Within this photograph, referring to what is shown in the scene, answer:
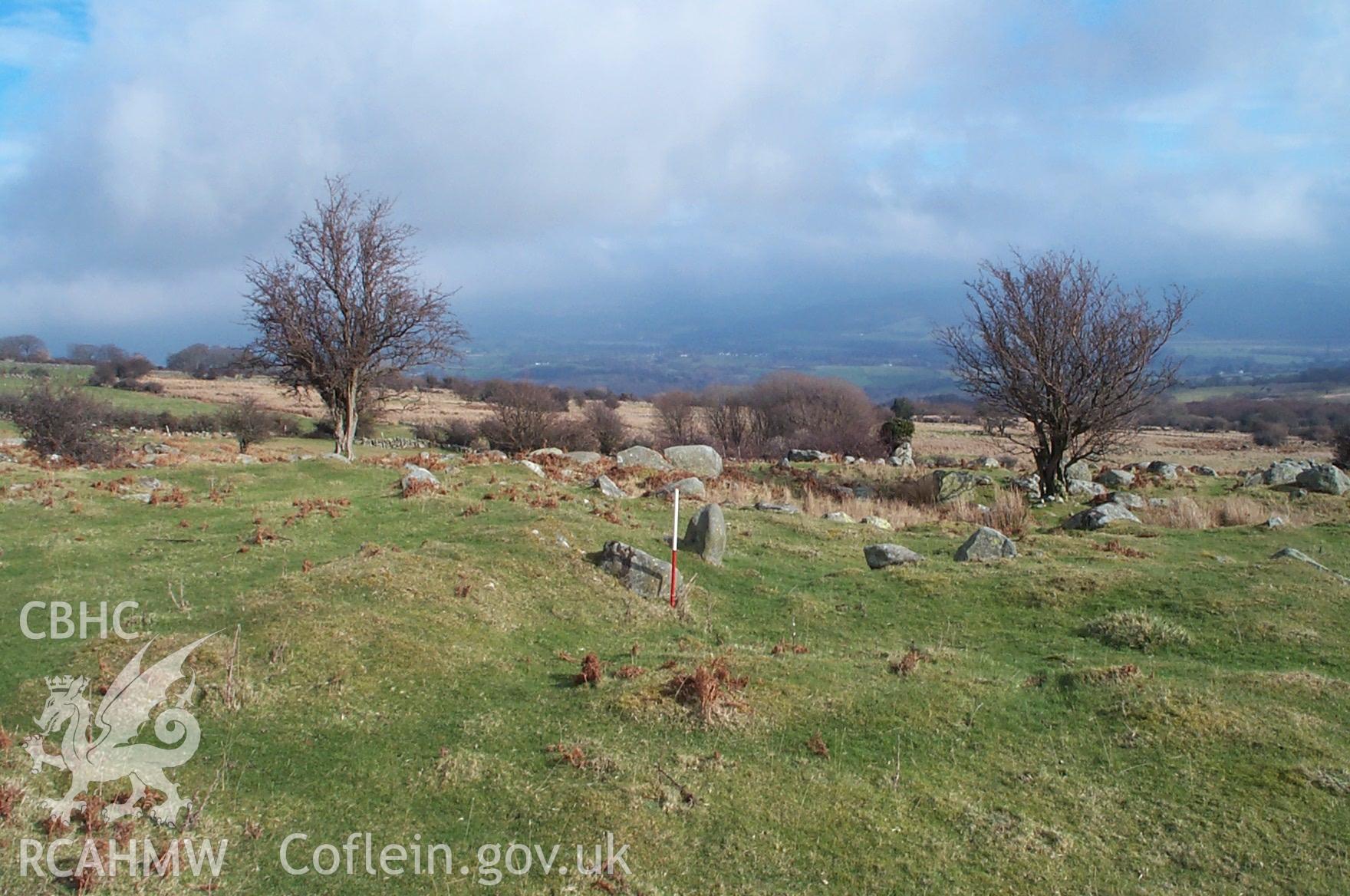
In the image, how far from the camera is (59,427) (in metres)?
29.9

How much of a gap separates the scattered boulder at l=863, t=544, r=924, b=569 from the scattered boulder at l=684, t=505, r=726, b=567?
8.48 feet

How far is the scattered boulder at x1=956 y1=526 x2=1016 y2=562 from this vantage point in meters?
14.7

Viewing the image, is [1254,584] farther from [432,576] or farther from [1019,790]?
[432,576]

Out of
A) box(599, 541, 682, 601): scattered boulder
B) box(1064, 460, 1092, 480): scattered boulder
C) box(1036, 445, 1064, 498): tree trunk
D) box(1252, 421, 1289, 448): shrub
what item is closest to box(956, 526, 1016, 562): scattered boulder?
box(599, 541, 682, 601): scattered boulder

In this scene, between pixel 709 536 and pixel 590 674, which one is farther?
pixel 709 536

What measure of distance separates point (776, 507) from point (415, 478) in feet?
26.8

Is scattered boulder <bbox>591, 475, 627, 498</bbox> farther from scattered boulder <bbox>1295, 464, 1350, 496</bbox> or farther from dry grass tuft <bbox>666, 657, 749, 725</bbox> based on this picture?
scattered boulder <bbox>1295, 464, 1350, 496</bbox>

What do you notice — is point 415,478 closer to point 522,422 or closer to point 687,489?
point 687,489

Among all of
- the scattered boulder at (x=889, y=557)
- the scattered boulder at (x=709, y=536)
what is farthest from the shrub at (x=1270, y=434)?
the scattered boulder at (x=709, y=536)

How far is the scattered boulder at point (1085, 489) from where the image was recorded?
25.0 metres

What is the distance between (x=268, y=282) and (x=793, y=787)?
2422 centimetres

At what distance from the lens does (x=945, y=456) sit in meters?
42.9

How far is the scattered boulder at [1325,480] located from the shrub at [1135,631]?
15702 millimetres

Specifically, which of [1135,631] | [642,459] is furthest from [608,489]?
[1135,631]
